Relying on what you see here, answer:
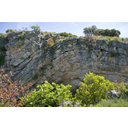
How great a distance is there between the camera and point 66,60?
11.1 metres

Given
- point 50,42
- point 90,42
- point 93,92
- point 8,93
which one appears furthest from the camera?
point 50,42

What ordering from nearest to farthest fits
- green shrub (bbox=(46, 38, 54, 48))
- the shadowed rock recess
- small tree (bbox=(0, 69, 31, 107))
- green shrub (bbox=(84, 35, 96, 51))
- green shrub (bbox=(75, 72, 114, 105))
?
small tree (bbox=(0, 69, 31, 107)) → green shrub (bbox=(75, 72, 114, 105)) → the shadowed rock recess → green shrub (bbox=(84, 35, 96, 51)) → green shrub (bbox=(46, 38, 54, 48))

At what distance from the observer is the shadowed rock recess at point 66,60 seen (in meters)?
10.8

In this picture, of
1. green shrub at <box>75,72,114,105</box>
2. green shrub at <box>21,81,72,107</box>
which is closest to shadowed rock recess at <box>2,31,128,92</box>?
green shrub at <box>75,72,114,105</box>

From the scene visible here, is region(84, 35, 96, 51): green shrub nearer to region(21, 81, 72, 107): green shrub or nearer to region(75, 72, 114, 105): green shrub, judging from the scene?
region(75, 72, 114, 105): green shrub

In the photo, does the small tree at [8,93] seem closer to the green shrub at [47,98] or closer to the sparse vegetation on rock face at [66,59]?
the green shrub at [47,98]

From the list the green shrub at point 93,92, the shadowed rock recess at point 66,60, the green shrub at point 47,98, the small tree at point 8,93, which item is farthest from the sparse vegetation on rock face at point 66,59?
the small tree at point 8,93

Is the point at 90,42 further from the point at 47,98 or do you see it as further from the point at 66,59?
the point at 47,98

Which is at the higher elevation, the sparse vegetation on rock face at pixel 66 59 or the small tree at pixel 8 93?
the sparse vegetation on rock face at pixel 66 59

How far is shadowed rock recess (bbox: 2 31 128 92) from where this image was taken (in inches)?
426

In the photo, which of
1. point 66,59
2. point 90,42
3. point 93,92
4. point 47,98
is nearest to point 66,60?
point 66,59

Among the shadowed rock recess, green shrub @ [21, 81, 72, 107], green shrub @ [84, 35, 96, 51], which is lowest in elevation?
green shrub @ [21, 81, 72, 107]

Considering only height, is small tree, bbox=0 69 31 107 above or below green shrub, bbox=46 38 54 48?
below

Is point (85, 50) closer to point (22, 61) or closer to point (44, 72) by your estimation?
point (44, 72)
